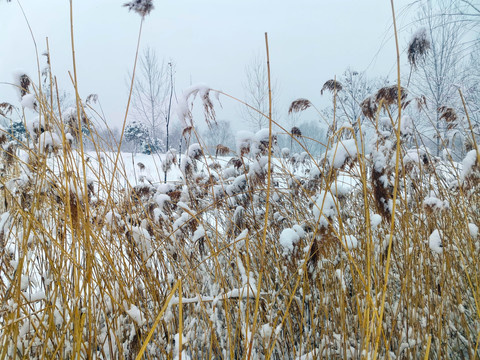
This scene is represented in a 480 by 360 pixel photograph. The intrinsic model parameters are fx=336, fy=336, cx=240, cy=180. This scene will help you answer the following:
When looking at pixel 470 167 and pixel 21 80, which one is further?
pixel 21 80

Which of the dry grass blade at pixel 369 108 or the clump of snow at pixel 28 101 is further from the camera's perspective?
the dry grass blade at pixel 369 108

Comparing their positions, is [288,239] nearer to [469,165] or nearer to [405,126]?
[469,165]

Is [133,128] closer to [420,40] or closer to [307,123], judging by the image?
[420,40]

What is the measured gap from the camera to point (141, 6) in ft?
3.71

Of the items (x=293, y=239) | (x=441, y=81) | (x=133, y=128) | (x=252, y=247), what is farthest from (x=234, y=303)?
(x=133, y=128)

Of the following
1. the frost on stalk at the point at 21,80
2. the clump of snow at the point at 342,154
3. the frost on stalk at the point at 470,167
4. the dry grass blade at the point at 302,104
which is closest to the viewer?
the clump of snow at the point at 342,154

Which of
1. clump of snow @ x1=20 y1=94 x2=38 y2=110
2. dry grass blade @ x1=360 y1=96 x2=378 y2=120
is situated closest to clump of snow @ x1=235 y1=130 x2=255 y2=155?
dry grass blade @ x1=360 y1=96 x2=378 y2=120

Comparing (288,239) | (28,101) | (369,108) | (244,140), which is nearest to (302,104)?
(369,108)

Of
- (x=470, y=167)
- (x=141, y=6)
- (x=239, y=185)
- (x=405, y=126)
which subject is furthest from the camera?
(x=239, y=185)

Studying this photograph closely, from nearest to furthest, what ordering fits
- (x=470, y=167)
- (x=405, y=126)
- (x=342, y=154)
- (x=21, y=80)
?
(x=342, y=154)
(x=470, y=167)
(x=21, y=80)
(x=405, y=126)

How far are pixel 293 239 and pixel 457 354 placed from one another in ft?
3.07

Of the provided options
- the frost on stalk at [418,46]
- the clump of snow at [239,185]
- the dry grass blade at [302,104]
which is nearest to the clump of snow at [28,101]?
the clump of snow at [239,185]

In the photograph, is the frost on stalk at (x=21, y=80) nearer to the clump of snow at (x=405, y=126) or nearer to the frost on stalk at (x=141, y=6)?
the frost on stalk at (x=141, y=6)

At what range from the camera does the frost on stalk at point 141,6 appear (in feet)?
3.68
